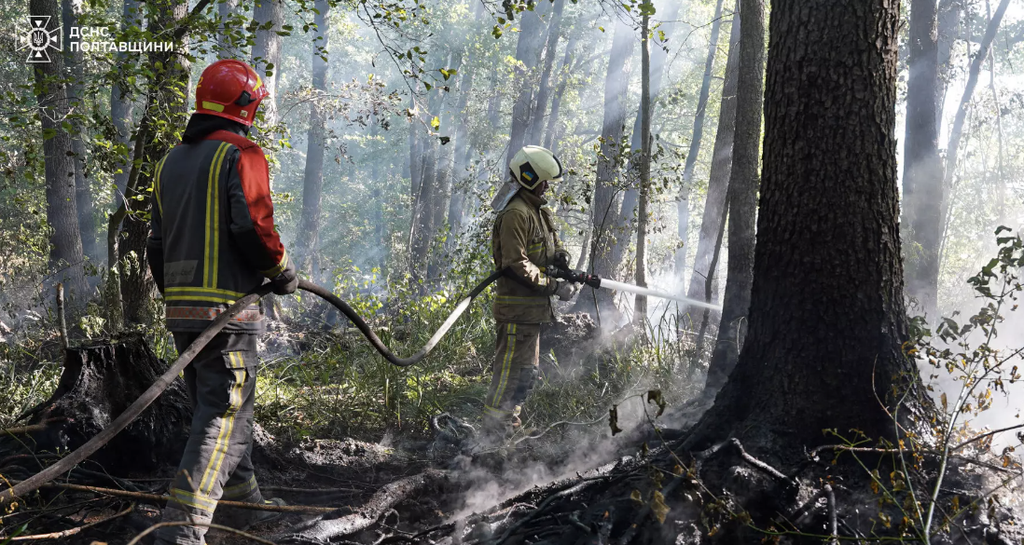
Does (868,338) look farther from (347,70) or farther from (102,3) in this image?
(347,70)

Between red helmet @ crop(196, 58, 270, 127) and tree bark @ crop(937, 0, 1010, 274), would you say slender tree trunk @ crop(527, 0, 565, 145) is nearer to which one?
tree bark @ crop(937, 0, 1010, 274)

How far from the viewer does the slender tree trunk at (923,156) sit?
1092 cm

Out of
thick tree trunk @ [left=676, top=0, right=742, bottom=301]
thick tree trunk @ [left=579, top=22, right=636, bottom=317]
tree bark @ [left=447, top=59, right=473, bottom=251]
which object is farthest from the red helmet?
tree bark @ [left=447, top=59, right=473, bottom=251]

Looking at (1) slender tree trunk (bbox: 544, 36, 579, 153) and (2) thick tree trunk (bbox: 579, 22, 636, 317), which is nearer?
(2) thick tree trunk (bbox: 579, 22, 636, 317)

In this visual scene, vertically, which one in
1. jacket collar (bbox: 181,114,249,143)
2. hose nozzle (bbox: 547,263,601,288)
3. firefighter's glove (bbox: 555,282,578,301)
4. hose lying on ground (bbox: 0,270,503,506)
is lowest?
hose lying on ground (bbox: 0,270,503,506)

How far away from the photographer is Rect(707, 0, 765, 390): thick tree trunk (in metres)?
5.39

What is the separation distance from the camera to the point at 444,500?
13.3 ft

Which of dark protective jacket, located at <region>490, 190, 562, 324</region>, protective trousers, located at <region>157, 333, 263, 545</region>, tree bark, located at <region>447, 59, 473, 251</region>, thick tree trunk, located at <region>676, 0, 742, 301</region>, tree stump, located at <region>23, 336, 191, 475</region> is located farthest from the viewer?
tree bark, located at <region>447, 59, 473, 251</region>

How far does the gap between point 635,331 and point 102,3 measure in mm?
5162

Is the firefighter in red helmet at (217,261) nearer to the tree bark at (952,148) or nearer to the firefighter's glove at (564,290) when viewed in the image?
the firefighter's glove at (564,290)

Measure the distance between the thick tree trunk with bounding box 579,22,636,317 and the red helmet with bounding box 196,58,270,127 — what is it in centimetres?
318

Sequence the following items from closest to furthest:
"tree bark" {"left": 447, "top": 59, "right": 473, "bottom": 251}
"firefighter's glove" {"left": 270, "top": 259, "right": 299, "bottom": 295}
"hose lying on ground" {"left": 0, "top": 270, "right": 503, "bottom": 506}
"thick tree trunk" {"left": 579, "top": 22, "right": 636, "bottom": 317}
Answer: "hose lying on ground" {"left": 0, "top": 270, "right": 503, "bottom": 506} < "firefighter's glove" {"left": 270, "top": 259, "right": 299, "bottom": 295} < "thick tree trunk" {"left": 579, "top": 22, "right": 636, "bottom": 317} < "tree bark" {"left": 447, "top": 59, "right": 473, "bottom": 251}

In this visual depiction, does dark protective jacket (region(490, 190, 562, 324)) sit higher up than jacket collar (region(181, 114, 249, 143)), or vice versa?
jacket collar (region(181, 114, 249, 143))
